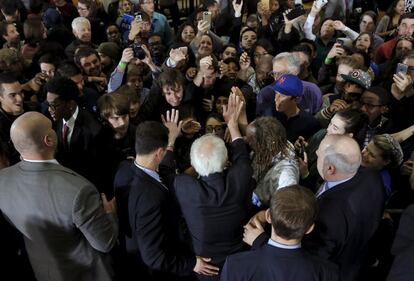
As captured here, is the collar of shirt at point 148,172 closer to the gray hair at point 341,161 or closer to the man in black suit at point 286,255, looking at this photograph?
the man in black suit at point 286,255

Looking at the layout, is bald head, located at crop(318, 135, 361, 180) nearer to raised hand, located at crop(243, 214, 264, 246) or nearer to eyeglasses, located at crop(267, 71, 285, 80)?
raised hand, located at crop(243, 214, 264, 246)

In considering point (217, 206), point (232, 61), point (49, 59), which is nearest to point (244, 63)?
point (232, 61)

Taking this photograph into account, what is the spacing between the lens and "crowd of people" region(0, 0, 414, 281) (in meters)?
1.73

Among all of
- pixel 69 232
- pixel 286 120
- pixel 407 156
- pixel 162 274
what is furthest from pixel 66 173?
pixel 407 156

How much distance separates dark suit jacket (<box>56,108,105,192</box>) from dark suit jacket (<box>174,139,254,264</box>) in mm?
888

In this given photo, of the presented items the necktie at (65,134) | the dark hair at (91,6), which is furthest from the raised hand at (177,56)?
the dark hair at (91,6)

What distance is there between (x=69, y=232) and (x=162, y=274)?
2.20ft

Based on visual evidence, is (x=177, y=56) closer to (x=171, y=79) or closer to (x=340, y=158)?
(x=171, y=79)

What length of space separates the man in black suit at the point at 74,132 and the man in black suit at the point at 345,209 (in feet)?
3.95

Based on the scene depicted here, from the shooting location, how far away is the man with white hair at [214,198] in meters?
1.84

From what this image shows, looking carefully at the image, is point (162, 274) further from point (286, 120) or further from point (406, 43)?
point (406, 43)

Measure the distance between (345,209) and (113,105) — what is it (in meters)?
1.50

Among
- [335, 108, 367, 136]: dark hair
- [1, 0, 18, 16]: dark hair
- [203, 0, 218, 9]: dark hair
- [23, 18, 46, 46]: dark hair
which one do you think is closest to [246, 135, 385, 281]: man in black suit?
[335, 108, 367, 136]: dark hair

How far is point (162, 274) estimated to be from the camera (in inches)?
88.4
